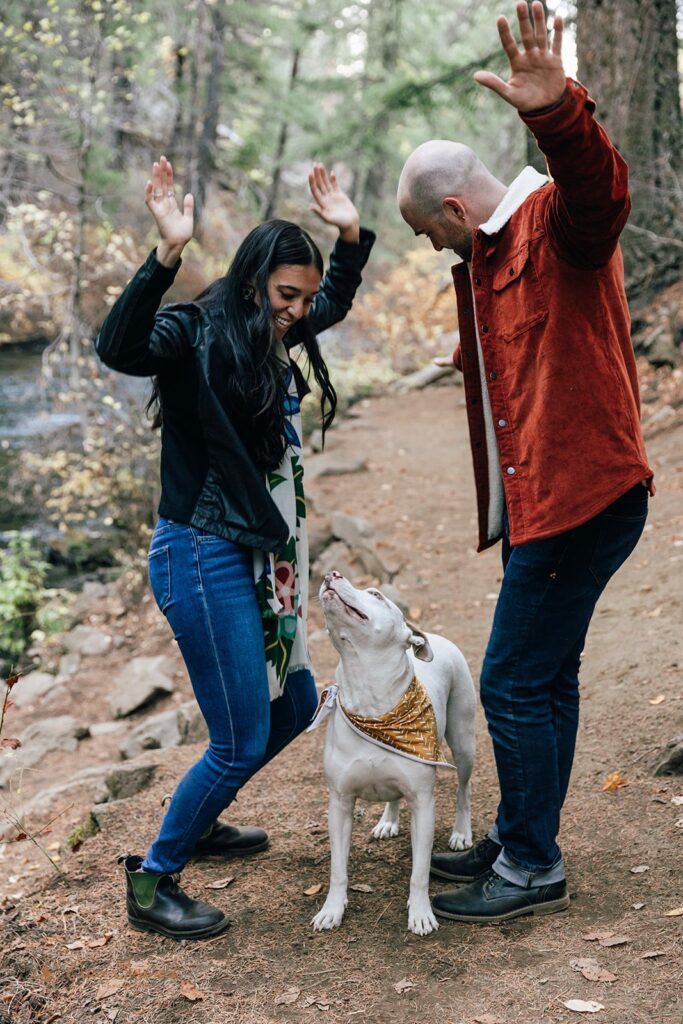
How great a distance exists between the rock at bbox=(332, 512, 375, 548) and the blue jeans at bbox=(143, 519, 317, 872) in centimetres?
516

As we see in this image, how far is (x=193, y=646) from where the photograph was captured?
325 centimetres

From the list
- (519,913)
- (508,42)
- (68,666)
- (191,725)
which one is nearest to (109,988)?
(519,913)

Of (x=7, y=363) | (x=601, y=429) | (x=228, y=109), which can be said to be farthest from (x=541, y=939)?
(x=228, y=109)

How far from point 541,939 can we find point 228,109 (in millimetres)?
21794

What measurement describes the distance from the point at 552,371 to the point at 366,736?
136 cm

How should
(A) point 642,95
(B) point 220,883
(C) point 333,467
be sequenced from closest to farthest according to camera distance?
(B) point 220,883 < (A) point 642,95 < (C) point 333,467

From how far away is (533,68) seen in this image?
2316 millimetres

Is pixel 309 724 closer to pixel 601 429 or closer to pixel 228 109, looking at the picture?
pixel 601 429

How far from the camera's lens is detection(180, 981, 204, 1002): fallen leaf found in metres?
3.00

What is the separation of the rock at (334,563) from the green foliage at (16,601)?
10.3 feet

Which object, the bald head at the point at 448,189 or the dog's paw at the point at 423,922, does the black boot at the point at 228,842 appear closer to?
the dog's paw at the point at 423,922

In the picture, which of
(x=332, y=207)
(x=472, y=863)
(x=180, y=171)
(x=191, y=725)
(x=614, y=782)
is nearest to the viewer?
(x=472, y=863)

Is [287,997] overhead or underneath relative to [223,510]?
underneath

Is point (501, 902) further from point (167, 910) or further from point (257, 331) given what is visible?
point (257, 331)
